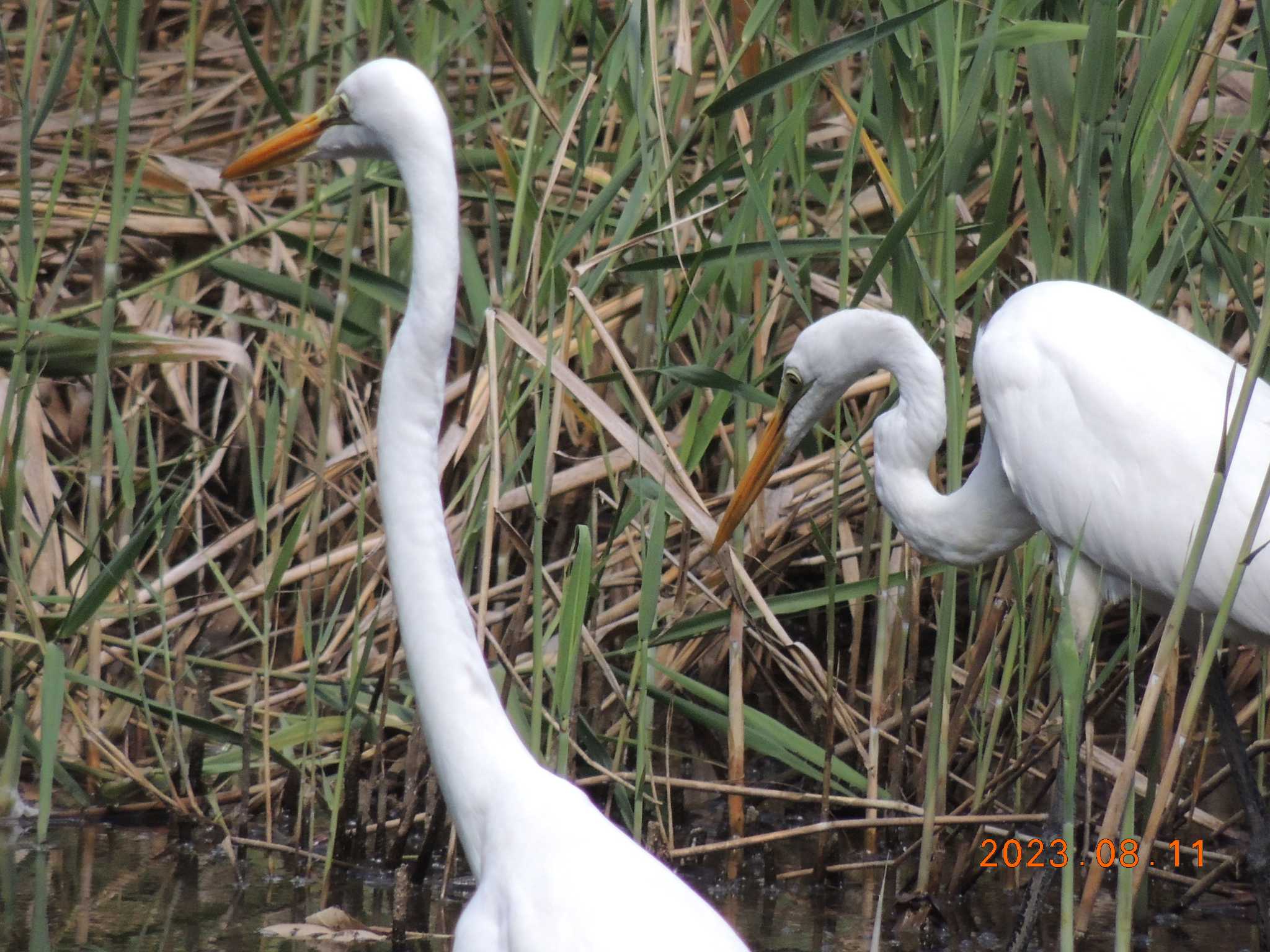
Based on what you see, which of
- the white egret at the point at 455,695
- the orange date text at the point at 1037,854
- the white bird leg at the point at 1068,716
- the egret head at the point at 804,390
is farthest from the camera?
the egret head at the point at 804,390

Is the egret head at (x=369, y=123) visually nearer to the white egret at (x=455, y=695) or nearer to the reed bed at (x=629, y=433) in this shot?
the white egret at (x=455, y=695)

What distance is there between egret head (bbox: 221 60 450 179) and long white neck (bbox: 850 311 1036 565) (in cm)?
115

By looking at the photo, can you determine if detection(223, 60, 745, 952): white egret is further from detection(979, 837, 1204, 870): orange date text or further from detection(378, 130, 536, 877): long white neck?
detection(979, 837, 1204, 870): orange date text

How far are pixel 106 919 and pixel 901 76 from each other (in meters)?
1.92

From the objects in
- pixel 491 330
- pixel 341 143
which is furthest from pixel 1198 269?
pixel 341 143

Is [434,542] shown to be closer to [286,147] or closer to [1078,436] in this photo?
[286,147]

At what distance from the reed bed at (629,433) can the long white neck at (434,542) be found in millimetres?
467

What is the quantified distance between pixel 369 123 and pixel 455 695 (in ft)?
2.15

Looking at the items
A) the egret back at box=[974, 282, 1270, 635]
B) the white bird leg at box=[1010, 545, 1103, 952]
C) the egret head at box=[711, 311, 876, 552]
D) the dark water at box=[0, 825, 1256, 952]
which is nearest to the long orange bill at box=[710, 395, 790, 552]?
the egret head at box=[711, 311, 876, 552]

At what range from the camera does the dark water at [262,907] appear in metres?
2.50

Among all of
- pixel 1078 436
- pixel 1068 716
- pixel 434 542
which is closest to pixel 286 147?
pixel 434 542

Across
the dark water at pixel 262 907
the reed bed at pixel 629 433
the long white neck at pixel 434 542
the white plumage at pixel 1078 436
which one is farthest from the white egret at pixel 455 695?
the white plumage at pixel 1078 436

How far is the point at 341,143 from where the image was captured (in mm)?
1834

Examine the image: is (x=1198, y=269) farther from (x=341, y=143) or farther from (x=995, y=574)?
(x=341, y=143)
